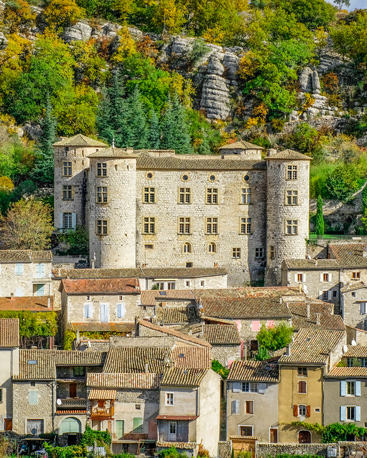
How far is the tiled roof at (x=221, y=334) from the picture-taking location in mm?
61062

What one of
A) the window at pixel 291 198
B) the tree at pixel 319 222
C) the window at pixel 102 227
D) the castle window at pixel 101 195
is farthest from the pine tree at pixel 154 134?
the window at pixel 291 198

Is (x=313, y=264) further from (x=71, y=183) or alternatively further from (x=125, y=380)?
(x=125, y=380)

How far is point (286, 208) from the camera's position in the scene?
248 ft

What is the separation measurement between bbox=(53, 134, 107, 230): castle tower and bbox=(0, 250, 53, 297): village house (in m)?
7.42

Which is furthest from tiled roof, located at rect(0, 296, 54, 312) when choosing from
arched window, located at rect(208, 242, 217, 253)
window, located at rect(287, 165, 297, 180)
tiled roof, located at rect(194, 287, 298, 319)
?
window, located at rect(287, 165, 297, 180)

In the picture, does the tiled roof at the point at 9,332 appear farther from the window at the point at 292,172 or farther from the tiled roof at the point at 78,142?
the window at the point at 292,172

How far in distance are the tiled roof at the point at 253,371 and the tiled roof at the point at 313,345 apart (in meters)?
0.78

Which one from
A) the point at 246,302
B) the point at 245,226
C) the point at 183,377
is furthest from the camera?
the point at 245,226

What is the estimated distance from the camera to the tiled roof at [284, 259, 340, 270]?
71.9 metres

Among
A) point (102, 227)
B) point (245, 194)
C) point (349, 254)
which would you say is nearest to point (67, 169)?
point (102, 227)

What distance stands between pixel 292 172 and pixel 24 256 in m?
17.3

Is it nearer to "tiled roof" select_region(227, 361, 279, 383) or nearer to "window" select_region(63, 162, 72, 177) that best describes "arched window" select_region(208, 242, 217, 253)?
"window" select_region(63, 162, 72, 177)

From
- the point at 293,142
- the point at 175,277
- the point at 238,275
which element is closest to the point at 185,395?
the point at 175,277

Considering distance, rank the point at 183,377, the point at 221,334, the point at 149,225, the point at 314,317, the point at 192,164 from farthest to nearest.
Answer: the point at 192,164
the point at 149,225
the point at 314,317
the point at 221,334
the point at 183,377
